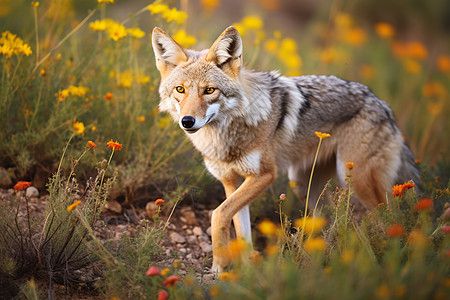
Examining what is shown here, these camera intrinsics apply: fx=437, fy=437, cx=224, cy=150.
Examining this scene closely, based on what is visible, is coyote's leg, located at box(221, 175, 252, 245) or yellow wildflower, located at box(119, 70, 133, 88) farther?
yellow wildflower, located at box(119, 70, 133, 88)

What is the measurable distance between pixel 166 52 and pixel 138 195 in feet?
5.68

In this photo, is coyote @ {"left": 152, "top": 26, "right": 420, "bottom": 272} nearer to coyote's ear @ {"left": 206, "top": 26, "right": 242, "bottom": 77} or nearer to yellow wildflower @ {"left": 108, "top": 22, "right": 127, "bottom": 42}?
coyote's ear @ {"left": 206, "top": 26, "right": 242, "bottom": 77}

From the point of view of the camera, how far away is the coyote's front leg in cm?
389

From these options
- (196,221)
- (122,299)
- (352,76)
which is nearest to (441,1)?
(352,76)

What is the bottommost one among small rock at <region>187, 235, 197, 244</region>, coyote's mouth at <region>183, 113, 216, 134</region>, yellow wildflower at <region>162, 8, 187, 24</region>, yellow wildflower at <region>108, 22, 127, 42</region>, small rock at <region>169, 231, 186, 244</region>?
small rock at <region>187, 235, 197, 244</region>

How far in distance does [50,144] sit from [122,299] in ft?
8.29

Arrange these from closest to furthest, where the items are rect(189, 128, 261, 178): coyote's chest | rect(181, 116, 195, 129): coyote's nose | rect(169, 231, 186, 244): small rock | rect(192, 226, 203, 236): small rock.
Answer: rect(181, 116, 195, 129): coyote's nose, rect(189, 128, 261, 178): coyote's chest, rect(169, 231, 186, 244): small rock, rect(192, 226, 203, 236): small rock

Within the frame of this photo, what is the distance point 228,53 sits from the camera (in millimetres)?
4105

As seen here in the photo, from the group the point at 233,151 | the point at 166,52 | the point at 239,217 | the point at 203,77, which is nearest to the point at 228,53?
the point at 203,77

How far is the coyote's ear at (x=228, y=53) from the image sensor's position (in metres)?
3.97

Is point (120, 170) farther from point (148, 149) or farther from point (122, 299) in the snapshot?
point (122, 299)

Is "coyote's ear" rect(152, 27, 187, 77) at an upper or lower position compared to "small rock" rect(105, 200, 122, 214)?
upper

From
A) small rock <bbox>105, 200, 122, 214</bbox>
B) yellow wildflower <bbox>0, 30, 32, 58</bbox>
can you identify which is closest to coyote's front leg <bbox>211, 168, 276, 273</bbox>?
small rock <bbox>105, 200, 122, 214</bbox>

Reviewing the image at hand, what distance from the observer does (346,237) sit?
2.86 meters
